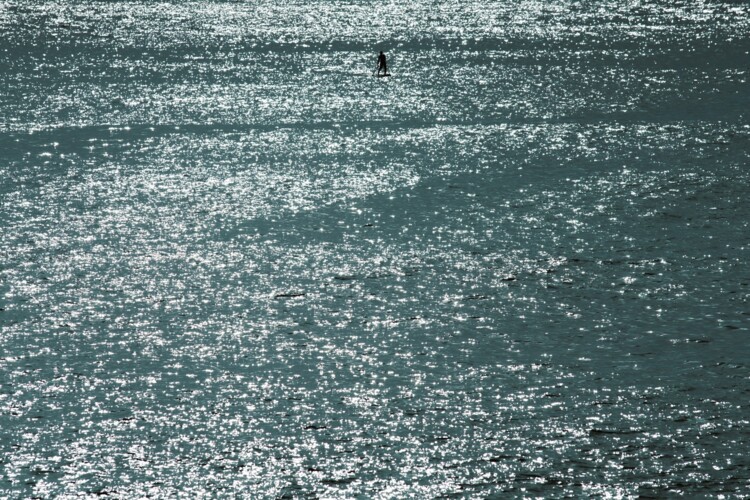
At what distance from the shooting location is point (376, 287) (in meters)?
39.6

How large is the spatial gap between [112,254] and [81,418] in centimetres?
1471

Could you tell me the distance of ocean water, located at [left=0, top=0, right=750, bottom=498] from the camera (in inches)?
1072

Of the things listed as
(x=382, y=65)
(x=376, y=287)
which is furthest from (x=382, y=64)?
(x=376, y=287)

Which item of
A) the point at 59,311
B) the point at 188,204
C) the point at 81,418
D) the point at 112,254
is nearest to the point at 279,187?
the point at 188,204

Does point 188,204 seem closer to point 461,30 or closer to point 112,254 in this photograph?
point 112,254

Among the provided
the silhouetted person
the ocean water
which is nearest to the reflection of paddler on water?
the silhouetted person

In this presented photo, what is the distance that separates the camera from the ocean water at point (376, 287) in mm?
27234

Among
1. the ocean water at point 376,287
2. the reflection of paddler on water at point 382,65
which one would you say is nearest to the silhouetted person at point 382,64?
the reflection of paddler on water at point 382,65

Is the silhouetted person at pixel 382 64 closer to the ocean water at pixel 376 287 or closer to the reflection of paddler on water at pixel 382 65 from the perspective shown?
the reflection of paddler on water at pixel 382 65

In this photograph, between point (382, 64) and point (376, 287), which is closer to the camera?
point (376, 287)

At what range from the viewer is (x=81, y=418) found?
2942 cm

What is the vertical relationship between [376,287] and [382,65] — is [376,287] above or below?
below

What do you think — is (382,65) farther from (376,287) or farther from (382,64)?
(376,287)

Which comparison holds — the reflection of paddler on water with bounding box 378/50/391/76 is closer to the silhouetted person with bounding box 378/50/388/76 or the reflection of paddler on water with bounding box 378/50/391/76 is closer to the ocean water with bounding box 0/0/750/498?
the silhouetted person with bounding box 378/50/388/76
